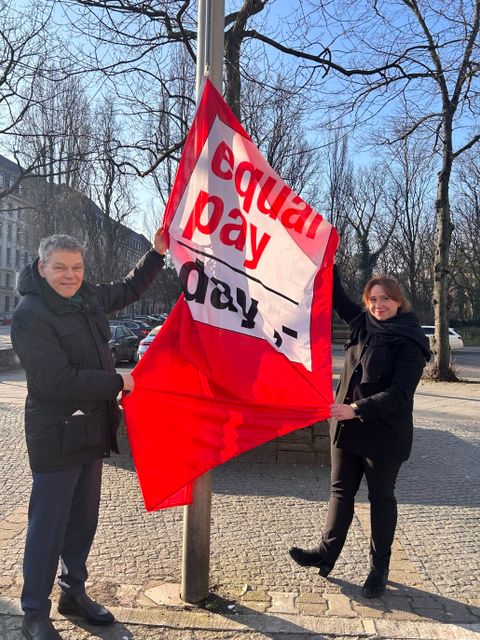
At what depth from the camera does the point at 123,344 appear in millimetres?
19812

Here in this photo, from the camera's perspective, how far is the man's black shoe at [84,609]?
A: 2.97 metres

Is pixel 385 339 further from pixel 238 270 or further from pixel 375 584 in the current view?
pixel 375 584

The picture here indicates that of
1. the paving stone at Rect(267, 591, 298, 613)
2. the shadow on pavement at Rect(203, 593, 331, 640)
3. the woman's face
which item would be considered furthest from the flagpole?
the woman's face

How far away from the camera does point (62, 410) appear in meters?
2.80

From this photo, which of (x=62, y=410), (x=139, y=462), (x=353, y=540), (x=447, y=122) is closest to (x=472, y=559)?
(x=353, y=540)

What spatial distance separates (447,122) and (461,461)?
11.1 metres

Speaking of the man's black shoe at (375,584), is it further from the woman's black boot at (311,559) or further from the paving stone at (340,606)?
the woman's black boot at (311,559)

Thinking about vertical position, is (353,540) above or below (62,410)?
below

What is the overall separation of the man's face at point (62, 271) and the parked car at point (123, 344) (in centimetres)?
1634

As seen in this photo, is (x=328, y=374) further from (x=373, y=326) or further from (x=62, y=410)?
(x=62, y=410)

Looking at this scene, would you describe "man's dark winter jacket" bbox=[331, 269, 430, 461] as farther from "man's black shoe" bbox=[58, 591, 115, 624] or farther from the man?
"man's black shoe" bbox=[58, 591, 115, 624]

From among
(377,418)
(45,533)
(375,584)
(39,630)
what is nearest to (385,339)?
(377,418)

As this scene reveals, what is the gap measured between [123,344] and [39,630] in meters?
17.4

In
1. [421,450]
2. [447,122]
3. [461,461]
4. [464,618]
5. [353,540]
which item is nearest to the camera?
[464,618]
